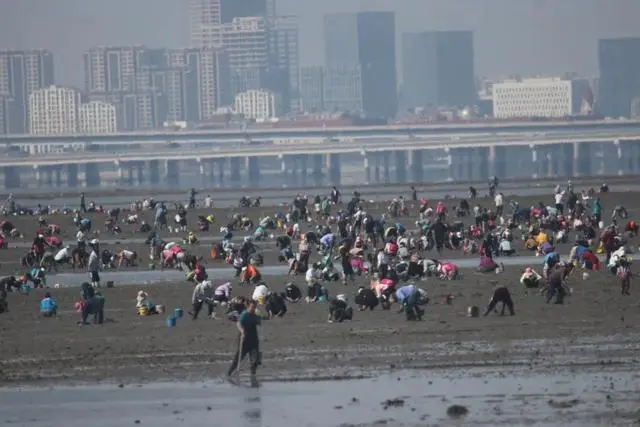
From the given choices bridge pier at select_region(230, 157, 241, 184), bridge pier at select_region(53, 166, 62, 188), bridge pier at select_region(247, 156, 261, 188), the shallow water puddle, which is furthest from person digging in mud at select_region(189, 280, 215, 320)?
bridge pier at select_region(247, 156, 261, 188)

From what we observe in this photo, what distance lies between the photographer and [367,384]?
21.7m

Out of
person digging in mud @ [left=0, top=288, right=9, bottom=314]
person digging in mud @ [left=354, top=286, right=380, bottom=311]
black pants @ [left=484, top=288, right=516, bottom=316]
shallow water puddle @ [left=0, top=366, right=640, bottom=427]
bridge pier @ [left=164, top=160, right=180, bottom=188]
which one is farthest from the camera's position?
bridge pier @ [left=164, top=160, right=180, bottom=188]

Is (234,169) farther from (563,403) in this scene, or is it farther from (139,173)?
(563,403)

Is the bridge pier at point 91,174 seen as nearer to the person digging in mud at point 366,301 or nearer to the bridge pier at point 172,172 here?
the bridge pier at point 172,172

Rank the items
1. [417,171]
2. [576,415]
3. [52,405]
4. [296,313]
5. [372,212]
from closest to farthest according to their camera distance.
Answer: [576,415], [52,405], [296,313], [372,212], [417,171]

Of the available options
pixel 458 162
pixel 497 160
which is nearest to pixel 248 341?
pixel 497 160

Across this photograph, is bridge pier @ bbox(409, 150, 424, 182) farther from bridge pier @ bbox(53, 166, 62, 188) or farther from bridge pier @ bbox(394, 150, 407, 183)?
bridge pier @ bbox(53, 166, 62, 188)

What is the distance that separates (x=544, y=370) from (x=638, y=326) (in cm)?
471

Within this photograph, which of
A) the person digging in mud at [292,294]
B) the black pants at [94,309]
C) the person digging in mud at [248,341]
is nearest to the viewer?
the person digging in mud at [248,341]

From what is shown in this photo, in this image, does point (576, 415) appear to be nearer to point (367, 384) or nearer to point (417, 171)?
point (367, 384)

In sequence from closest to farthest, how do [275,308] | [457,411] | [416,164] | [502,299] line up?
[457,411] → [502,299] → [275,308] → [416,164]

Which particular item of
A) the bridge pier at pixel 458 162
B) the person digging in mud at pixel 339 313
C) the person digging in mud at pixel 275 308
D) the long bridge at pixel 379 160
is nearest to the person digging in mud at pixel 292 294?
the person digging in mud at pixel 275 308

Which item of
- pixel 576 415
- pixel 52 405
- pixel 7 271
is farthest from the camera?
pixel 7 271

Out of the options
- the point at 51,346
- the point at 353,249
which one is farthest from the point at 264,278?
the point at 51,346
